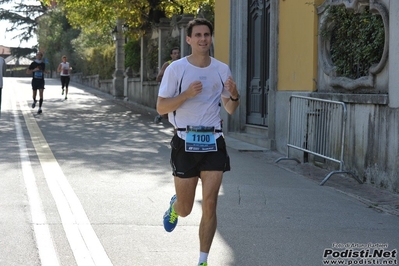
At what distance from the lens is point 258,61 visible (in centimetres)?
1808

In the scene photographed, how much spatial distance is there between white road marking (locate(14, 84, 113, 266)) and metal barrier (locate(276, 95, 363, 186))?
11.5ft

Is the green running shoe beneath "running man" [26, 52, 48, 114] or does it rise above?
beneath

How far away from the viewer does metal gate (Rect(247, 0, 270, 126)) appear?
57.4 ft

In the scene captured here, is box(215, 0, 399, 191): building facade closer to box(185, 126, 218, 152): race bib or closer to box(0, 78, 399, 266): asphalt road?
box(0, 78, 399, 266): asphalt road

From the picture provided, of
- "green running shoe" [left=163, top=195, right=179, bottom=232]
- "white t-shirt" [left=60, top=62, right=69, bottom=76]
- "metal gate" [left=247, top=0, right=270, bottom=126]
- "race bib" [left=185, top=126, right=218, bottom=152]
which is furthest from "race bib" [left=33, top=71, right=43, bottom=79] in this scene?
"race bib" [left=185, top=126, right=218, bottom=152]

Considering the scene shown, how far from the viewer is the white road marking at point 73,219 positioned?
20.2ft

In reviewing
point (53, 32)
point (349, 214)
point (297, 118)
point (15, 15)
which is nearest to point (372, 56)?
point (297, 118)

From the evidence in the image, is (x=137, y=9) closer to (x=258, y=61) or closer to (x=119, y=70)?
(x=119, y=70)

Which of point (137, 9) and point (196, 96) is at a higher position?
point (137, 9)

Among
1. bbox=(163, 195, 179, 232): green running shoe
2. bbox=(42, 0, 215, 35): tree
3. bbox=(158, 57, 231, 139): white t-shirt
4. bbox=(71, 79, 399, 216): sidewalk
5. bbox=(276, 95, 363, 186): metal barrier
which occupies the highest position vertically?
bbox=(42, 0, 215, 35): tree

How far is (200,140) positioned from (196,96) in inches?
13.1

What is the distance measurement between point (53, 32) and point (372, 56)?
6329 centimetres

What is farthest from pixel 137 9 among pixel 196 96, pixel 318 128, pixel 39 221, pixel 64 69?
pixel 196 96

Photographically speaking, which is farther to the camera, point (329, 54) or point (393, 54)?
point (329, 54)
